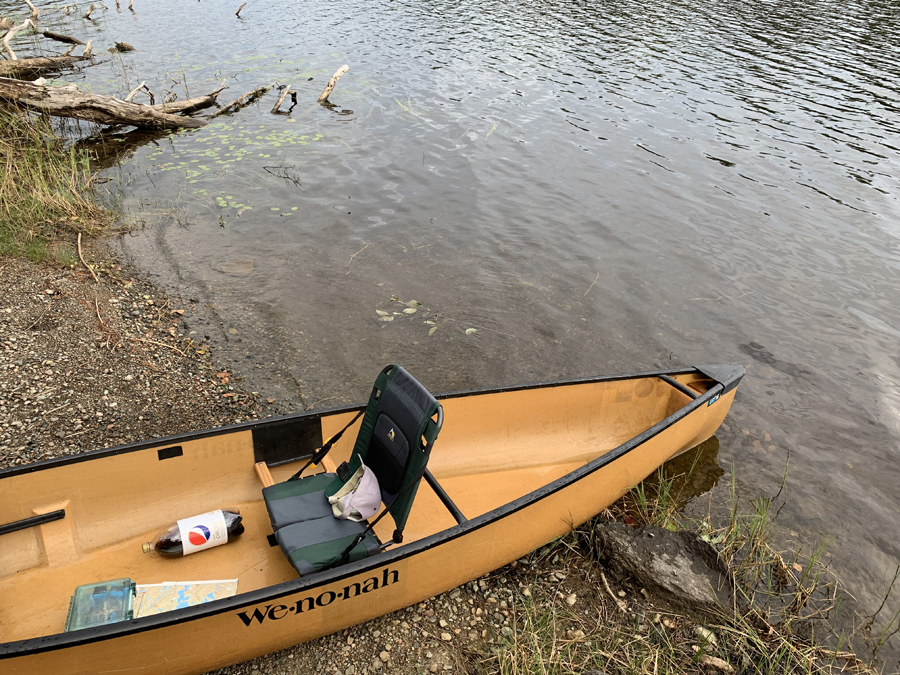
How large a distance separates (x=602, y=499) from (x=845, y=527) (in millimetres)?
2631

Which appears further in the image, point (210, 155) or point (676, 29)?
point (676, 29)

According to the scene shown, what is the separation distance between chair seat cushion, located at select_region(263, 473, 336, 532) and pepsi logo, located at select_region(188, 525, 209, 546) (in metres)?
0.47

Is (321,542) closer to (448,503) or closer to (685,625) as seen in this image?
(448,503)

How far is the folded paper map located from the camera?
13.5 ft

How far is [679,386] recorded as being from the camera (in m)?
A: 5.97

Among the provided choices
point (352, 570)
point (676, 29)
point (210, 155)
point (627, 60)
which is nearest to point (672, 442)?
point (352, 570)

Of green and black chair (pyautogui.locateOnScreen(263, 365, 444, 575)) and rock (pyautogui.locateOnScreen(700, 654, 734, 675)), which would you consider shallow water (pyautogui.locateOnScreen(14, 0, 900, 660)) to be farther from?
green and black chair (pyautogui.locateOnScreen(263, 365, 444, 575))

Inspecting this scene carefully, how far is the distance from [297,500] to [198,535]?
73 cm

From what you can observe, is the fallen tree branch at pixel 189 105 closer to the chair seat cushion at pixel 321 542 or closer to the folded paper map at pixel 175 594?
the folded paper map at pixel 175 594

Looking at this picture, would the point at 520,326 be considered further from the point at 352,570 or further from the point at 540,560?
the point at 352,570

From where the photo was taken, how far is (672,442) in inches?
225

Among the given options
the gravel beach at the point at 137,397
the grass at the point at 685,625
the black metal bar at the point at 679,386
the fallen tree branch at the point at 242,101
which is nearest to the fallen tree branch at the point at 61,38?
the fallen tree branch at the point at 242,101

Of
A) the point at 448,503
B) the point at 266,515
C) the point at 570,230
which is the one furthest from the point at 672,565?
the point at 570,230

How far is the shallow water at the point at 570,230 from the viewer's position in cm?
741
